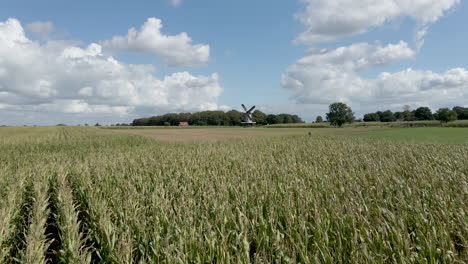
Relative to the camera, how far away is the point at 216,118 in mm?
164375

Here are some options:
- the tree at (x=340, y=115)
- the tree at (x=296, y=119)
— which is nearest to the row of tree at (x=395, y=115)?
the tree at (x=340, y=115)

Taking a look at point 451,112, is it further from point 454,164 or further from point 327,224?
point 327,224

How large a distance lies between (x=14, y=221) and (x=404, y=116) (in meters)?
196

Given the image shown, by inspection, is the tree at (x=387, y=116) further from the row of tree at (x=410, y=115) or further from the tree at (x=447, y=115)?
the tree at (x=447, y=115)

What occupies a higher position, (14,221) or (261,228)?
(261,228)

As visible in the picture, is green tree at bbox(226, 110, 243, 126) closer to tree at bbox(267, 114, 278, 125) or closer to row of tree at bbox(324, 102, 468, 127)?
tree at bbox(267, 114, 278, 125)

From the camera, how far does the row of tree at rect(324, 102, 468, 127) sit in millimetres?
108312

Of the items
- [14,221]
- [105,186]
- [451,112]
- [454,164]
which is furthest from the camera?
[451,112]

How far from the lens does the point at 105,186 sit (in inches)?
231

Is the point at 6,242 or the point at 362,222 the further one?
the point at 6,242

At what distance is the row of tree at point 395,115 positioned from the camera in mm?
108312

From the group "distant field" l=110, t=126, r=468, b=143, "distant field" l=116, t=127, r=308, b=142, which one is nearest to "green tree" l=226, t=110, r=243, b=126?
"distant field" l=116, t=127, r=308, b=142

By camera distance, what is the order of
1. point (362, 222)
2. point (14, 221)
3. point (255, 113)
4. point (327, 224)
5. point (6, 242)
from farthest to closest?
point (255, 113)
point (14, 221)
point (6, 242)
point (327, 224)
point (362, 222)

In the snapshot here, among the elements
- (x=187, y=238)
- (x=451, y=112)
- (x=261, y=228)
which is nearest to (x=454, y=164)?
(x=261, y=228)
